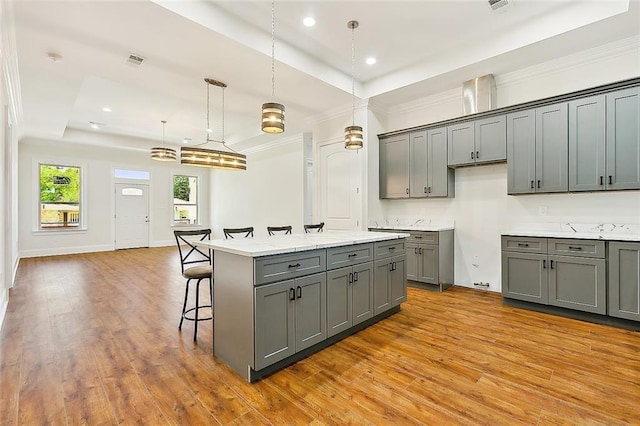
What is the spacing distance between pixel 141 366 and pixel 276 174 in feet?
20.5

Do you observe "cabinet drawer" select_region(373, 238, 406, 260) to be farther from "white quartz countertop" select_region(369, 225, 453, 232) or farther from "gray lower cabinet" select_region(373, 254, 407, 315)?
"white quartz countertop" select_region(369, 225, 453, 232)

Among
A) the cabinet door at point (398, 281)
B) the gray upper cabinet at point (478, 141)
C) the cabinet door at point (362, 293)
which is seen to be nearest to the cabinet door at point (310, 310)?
the cabinet door at point (362, 293)

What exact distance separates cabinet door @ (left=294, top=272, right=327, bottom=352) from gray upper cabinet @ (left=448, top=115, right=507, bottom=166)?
304 centimetres

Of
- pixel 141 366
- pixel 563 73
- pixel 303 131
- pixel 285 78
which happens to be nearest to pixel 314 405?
Answer: pixel 141 366

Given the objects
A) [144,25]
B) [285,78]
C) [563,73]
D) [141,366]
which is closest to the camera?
[141,366]

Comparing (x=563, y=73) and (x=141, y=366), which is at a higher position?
(x=563, y=73)

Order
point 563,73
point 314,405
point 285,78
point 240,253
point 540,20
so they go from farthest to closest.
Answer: point 285,78
point 563,73
point 540,20
point 240,253
point 314,405

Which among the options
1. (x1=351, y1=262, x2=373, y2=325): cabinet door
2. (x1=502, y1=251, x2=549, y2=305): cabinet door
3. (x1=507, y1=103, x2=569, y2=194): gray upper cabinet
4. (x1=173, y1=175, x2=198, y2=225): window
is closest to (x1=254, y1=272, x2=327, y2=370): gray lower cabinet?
(x1=351, y1=262, x2=373, y2=325): cabinet door

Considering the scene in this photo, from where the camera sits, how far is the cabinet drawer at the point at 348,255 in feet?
8.72

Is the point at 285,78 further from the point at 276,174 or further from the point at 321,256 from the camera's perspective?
the point at 276,174

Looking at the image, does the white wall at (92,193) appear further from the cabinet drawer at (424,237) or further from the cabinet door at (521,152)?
the cabinet door at (521,152)

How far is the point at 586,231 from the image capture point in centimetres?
363

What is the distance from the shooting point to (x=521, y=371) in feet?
7.59

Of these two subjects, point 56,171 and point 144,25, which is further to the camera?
point 56,171
